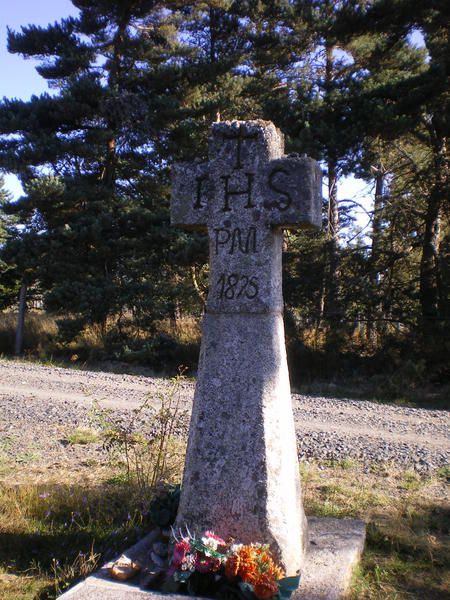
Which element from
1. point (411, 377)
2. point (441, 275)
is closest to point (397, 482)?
point (411, 377)

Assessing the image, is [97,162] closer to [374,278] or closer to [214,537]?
[374,278]

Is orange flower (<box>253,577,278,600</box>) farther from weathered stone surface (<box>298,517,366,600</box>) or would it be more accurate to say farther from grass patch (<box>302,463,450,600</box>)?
grass patch (<box>302,463,450,600</box>)

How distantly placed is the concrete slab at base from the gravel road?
5.47 ft

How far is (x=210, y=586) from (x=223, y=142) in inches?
94.9

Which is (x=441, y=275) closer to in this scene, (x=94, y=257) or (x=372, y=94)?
(x=372, y=94)

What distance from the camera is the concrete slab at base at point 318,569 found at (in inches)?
120

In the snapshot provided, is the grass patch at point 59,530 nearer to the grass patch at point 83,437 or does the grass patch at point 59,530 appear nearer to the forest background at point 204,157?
Answer: the grass patch at point 83,437

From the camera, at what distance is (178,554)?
10.6 feet

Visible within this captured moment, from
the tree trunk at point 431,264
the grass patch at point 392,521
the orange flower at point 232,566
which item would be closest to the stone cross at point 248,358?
the orange flower at point 232,566

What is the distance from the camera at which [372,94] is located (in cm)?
1273

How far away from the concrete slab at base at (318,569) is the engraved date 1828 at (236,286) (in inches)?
59.9

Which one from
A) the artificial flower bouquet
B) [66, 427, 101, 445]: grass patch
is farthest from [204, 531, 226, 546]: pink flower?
[66, 427, 101, 445]: grass patch

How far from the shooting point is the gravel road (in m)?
6.43

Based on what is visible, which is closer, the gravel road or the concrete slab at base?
the concrete slab at base
